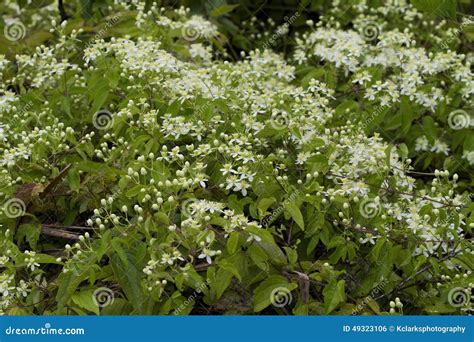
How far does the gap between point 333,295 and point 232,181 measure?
2.00ft

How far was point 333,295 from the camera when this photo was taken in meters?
2.68

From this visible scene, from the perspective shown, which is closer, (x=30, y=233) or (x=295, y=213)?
(x=295, y=213)

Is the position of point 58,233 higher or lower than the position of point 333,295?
lower

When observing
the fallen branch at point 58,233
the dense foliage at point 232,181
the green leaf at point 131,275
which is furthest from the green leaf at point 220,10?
the green leaf at point 131,275

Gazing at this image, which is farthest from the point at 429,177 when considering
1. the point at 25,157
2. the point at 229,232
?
the point at 25,157

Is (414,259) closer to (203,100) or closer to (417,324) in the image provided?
(417,324)

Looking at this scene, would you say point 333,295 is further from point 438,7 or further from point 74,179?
point 438,7

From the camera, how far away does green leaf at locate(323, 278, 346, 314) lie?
2662 millimetres

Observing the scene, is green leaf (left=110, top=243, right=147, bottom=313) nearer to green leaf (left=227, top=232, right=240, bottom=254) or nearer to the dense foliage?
the dense foliage

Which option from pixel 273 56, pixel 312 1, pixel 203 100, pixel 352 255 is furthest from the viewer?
pixel 312 1

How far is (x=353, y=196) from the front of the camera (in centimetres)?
300

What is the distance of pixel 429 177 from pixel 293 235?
1320 millimetres

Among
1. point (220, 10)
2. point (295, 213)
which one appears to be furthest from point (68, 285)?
point (220, 10)

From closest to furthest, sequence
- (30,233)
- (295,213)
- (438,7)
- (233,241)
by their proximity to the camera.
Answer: (233,241)
(295,213)
(30,233)
(438,7)
